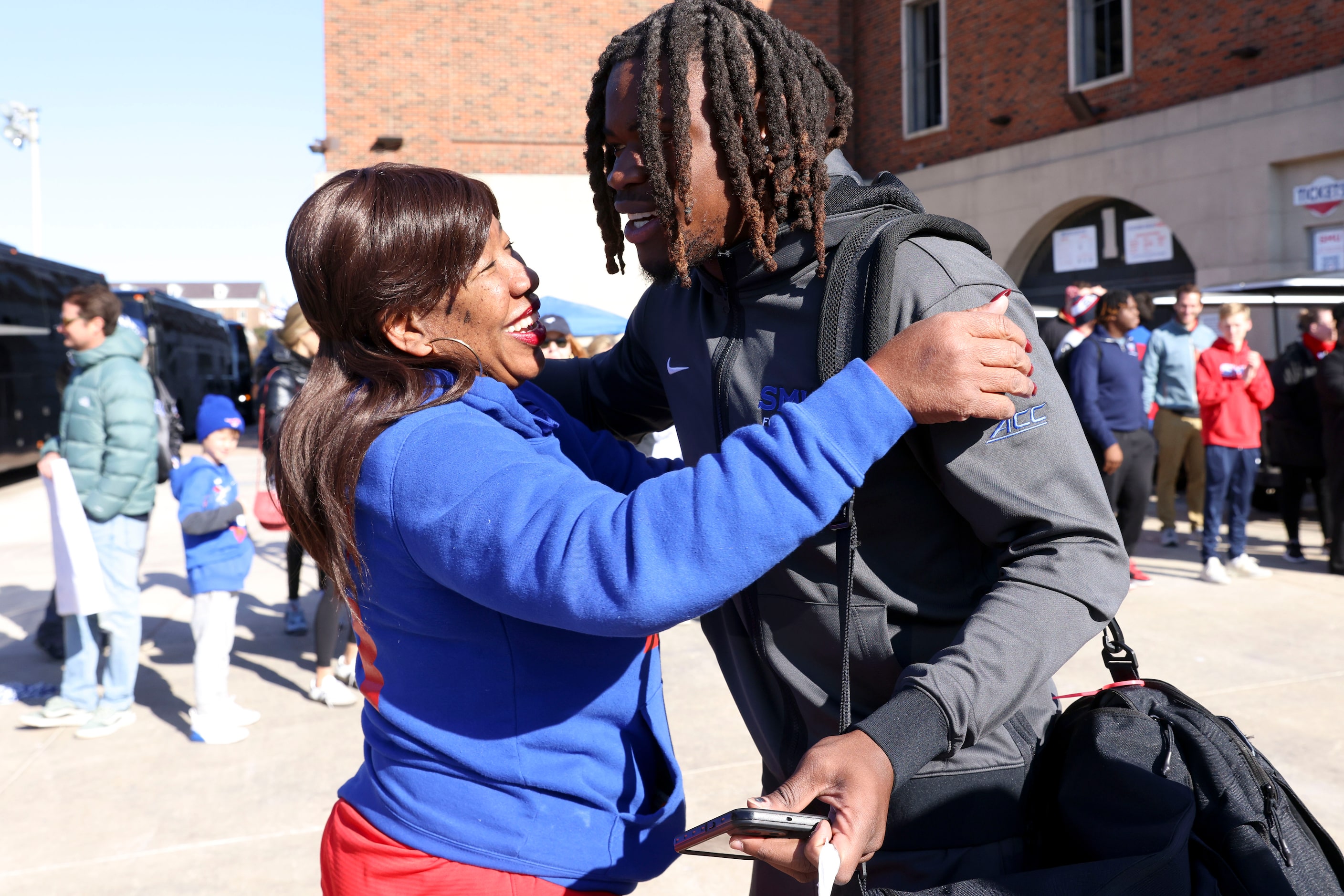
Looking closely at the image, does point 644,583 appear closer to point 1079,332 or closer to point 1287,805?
point 1287,805

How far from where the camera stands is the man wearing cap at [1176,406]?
862 centimetres

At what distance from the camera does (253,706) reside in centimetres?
530

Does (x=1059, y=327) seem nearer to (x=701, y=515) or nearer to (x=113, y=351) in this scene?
(x=113, y=351)

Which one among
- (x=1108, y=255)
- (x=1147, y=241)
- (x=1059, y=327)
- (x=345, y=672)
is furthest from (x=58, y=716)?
(x=1108, y=255)

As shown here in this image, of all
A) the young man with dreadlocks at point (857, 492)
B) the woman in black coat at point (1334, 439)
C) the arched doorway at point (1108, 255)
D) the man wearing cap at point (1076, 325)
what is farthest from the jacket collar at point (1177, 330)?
the young man with dreadlocks at point (857, 492)

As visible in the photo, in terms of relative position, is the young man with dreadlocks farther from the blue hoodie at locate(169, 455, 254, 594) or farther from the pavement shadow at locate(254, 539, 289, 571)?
the pavement shadow at locate(254, 539, 289, 571)

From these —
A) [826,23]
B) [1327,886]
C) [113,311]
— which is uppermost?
[826,23]

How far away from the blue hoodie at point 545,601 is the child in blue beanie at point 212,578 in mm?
3601

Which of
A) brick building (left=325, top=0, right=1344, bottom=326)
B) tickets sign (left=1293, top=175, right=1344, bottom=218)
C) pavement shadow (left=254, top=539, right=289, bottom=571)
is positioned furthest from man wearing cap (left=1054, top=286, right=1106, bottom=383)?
pavement shadow (left=254, top=539, right=289, bottom=571)

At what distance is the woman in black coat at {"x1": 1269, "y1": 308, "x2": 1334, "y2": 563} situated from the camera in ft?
25.6

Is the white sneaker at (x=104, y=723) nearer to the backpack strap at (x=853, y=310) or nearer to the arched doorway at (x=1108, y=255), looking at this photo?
the backpack strap at (x=853, y=310)

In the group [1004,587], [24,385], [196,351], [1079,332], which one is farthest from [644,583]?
[196,351]

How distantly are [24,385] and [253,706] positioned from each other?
493 inches

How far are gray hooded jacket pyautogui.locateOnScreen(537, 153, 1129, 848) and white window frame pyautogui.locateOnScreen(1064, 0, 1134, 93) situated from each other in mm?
15353
